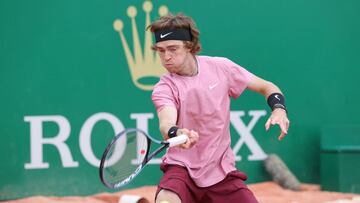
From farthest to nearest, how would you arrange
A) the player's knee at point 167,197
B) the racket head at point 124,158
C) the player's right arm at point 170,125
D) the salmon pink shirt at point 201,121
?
the salmon pink shirt at point 201,121
the player's knee at point 167,197
the player's right arm at point 170,125
the racket head at point 124,158

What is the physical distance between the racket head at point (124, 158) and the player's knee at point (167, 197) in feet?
0.63

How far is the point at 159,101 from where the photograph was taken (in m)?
4.16

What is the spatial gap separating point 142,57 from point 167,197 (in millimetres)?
3279

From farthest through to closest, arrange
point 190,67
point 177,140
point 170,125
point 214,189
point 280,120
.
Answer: point 190,67
point 214,189
point 280,120
point 170,125
point 177,140

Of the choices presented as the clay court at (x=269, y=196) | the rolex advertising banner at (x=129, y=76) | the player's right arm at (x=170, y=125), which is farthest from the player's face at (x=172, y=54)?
the rolex advertising banner at (x=129, y=76)

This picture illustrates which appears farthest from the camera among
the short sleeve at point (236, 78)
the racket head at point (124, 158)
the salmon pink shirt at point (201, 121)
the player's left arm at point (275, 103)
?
the short sleeve at point (236, 78)

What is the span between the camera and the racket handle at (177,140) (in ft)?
12.3

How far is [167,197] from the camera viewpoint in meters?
4.02

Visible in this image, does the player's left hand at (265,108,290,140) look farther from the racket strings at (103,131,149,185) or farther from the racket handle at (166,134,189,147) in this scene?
the racket strings at (103,131,149,185)

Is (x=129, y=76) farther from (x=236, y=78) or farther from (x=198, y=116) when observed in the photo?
(x=198, y=116)

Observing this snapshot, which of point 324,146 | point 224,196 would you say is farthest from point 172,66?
point 324,146

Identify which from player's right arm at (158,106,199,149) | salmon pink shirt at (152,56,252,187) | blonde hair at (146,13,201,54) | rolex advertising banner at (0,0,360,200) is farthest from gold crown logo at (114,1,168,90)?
player's right arm at (158,106,199,149)

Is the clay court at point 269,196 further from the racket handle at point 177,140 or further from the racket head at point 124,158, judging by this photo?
the racket handle at point 177,140

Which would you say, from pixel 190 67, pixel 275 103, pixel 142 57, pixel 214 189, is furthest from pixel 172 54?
pixel 142 57
